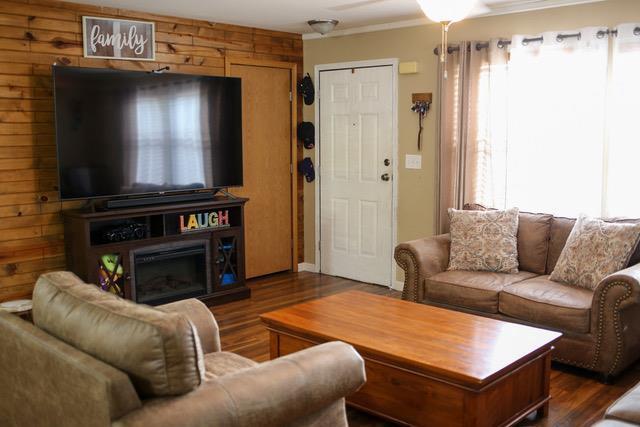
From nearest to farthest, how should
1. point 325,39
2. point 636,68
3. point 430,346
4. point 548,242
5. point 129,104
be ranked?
point 430,346, point 636,68, point 548,242, point 129,104, point 325,39

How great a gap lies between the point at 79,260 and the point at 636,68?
4.03 metres

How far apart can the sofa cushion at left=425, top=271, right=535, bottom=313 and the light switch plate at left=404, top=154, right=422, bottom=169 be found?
4.23 feet

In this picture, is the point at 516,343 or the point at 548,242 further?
the point at 548,242

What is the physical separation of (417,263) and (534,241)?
842mm

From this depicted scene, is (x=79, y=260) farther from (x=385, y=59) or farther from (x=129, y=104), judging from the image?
(x=385, y=59)

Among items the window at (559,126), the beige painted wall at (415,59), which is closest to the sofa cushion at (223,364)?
the window at (559,126)

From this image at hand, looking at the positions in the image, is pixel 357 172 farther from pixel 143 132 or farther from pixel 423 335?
pixel 423 335

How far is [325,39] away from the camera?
623 cm

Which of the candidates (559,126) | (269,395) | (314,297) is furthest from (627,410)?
(314,297)

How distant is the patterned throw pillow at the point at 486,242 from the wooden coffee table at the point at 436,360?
3.68ft

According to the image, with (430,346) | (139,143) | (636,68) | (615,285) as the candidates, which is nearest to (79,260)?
(139,143)

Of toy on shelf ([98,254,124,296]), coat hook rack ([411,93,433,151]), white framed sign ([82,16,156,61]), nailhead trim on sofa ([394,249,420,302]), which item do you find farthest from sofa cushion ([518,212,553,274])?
white framed sign ([82,16,156,61])

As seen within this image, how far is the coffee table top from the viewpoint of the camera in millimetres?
2838

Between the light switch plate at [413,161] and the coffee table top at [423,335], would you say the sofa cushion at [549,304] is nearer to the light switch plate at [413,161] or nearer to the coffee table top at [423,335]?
the coffee table top at [423,335]
